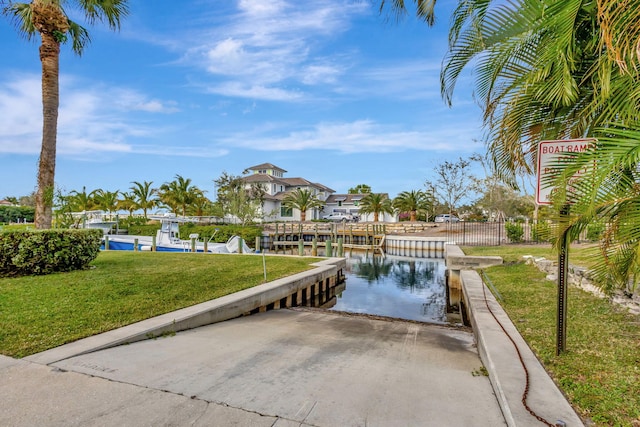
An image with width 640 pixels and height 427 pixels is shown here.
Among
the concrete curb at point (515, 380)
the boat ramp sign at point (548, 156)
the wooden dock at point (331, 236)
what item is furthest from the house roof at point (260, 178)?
the boat ramp sign at point (548, 156)

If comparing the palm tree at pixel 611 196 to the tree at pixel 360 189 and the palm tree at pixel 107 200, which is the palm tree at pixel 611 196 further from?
the tree at pixel 360 189

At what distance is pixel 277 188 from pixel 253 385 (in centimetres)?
5318

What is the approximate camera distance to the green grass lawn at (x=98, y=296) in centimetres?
468

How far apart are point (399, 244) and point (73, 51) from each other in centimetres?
2580

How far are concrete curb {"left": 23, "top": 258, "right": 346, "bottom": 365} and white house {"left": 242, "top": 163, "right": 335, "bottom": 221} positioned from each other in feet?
137

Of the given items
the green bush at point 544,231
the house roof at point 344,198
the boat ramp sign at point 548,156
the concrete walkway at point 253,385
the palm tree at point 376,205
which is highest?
the house roof at point 344,198

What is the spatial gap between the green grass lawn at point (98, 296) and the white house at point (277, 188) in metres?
39.9

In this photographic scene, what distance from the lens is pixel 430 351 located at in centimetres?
495

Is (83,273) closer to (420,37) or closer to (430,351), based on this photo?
(430,351)

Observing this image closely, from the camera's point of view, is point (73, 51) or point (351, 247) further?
point (351, 247)

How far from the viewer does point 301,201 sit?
5078cm

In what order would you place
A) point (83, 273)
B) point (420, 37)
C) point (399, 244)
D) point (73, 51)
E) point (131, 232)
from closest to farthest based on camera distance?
point (420, 37), point (83, 273), point (73, 51), point (399, 244), point (131, 232)

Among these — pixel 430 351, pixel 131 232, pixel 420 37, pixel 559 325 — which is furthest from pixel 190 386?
pixel 131 232

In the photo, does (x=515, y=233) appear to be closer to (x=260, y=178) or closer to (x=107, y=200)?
(x=260, y=178)
